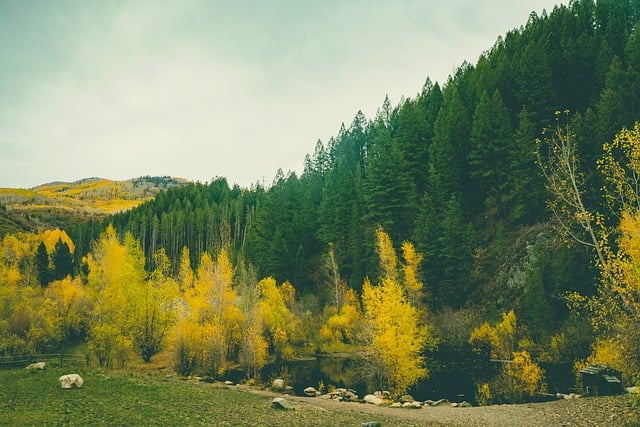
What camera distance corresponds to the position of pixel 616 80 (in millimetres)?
49531

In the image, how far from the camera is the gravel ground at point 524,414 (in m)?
20.0

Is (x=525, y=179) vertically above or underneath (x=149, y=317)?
above

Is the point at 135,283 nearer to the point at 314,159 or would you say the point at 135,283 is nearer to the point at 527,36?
the point at 314,159

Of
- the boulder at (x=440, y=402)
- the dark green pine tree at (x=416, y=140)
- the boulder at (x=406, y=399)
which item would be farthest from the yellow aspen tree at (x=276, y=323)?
the dark green pine tree at (x=416, y=140)

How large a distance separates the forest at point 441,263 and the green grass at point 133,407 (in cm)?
1027

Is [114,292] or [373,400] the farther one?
[114,292]

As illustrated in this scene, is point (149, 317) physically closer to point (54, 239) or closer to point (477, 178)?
point (477, 178)

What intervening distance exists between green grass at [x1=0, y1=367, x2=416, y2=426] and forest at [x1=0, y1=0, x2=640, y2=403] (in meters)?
10.3

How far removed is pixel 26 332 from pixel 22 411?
36.6m

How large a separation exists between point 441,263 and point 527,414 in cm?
3391

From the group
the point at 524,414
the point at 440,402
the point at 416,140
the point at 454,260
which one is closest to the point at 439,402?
the point at 440,402

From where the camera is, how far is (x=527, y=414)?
23797 millimetres

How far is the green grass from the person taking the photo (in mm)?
Answer: 18188

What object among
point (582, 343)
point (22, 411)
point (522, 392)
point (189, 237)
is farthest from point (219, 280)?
point (189, 237)
